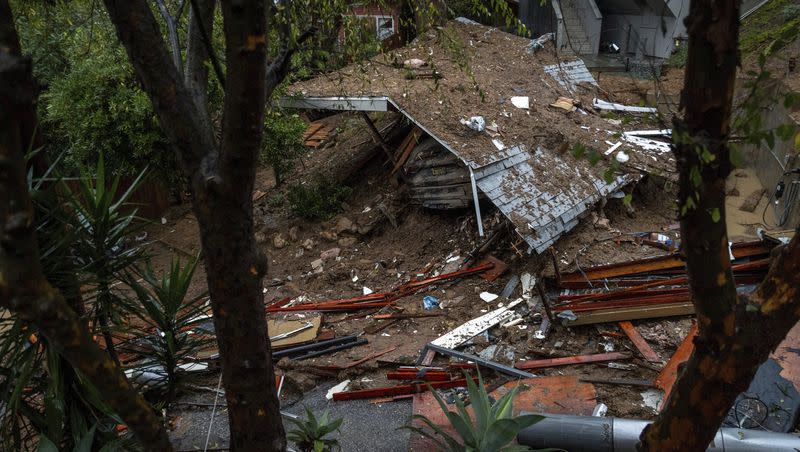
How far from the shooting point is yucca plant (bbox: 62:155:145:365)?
11.0 ft

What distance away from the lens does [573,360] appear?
22.7 ft

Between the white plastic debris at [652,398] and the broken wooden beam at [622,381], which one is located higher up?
the broken wooden beam at [622,381]

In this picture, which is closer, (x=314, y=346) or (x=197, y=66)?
(x=197, y=66)

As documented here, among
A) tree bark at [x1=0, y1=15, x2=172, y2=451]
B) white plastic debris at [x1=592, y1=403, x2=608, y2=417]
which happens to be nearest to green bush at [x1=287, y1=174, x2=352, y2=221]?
white plastic debris at [x1=592, y1=403, x2=608, y2=417]

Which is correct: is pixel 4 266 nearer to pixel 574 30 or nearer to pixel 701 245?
pixel 701 245

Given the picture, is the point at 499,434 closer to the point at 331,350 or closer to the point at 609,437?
the point at 609,437

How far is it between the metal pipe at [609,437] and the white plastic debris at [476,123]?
658 cm

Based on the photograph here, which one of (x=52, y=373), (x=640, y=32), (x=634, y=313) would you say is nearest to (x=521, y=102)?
(x=634, y=313)

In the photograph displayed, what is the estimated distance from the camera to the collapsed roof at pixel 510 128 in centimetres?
932

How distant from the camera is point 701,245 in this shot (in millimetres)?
2424

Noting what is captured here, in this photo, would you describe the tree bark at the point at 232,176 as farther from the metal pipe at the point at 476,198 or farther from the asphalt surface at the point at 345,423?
the metal pipe at the point at 476,198

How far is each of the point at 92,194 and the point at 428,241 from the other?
802cm

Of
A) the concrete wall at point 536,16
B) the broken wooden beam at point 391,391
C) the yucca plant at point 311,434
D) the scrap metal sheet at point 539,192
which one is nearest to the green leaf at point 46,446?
the yucca plant at point 311,434

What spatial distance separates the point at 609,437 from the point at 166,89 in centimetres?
386
